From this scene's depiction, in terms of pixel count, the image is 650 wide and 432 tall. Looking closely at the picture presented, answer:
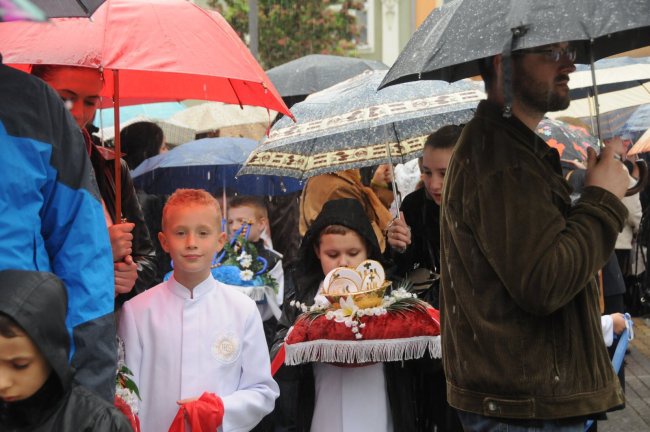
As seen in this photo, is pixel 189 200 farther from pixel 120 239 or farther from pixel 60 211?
pixel 60 211

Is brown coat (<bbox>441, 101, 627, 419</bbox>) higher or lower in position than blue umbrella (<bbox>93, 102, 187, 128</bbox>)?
lower

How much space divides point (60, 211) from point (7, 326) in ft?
1.44

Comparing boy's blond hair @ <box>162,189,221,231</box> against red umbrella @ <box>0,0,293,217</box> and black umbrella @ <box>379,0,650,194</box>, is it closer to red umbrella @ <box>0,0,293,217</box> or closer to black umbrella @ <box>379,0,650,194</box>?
red umbrella @ <box>0,0,293,217</box>

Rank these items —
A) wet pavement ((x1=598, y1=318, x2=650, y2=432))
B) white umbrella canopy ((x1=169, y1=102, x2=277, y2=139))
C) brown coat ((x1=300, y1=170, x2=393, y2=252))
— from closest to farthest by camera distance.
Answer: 1. brown coat ((x1=300, y1=170, x2=393, y2=252))
2. wet pavement ((x1=598, y1=318, x2=650, y2=432))
3. white umbrella canopy ((x1=169, y1=102, x2=277, y2=139))

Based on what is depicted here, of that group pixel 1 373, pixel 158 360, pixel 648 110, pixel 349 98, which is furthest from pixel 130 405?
pixel 648 110

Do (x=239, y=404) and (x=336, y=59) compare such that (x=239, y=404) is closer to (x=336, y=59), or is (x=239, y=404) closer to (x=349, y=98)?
(x=349, y=98)

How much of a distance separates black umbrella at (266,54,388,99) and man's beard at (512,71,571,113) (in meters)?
7.41

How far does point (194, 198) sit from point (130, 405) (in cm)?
110

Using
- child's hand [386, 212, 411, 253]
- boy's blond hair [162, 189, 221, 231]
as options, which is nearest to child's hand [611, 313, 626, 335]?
child's hand [386, 212, 411, 253]

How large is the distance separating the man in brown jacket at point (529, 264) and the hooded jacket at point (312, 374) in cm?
159

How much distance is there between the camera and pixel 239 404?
445 cm

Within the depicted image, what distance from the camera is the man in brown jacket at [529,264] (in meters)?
3.22

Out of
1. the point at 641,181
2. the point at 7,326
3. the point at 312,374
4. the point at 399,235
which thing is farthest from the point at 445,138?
the point at 7,326

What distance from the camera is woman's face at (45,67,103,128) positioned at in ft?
13.5
